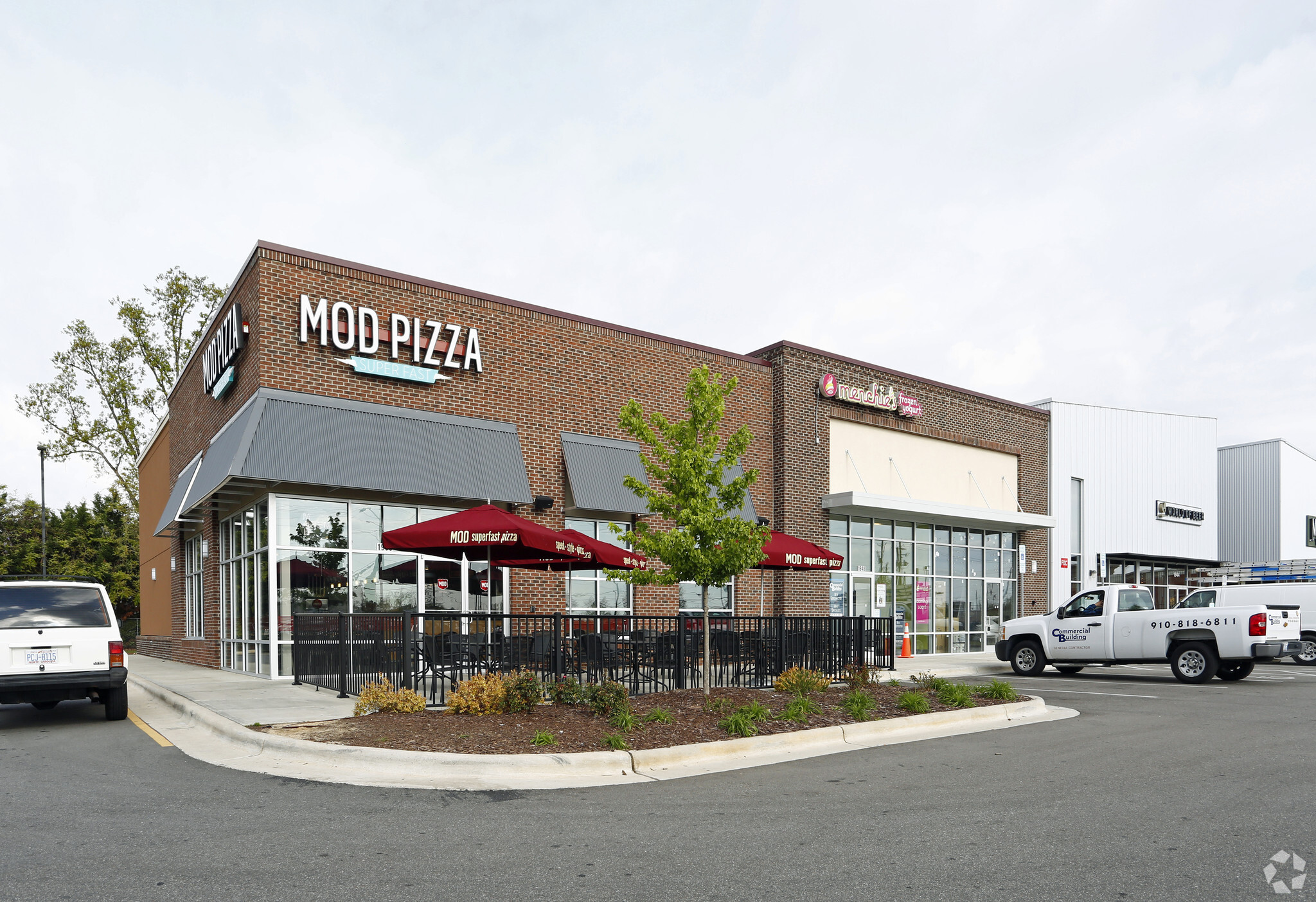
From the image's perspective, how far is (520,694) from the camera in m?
10.8

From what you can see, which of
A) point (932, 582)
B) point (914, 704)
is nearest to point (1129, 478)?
point (932, 582)

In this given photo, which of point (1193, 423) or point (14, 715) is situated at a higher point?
point (1193, 423)

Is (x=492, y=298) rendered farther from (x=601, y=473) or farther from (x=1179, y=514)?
(x=1179, y=514)

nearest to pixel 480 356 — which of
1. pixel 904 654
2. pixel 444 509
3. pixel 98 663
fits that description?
pixel 444 509

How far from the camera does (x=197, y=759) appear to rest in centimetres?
930

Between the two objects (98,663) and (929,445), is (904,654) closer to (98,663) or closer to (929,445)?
(929,445)

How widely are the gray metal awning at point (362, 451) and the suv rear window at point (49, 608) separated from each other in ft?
12.0

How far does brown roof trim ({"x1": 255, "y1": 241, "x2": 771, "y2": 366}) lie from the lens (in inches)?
681

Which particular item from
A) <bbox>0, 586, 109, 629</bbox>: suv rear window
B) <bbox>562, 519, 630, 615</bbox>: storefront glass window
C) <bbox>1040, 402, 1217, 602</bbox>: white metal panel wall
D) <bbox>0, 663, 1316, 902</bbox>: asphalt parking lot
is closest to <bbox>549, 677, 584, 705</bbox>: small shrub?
<bbox>0, 663, 1316, 902</bbox>: asphalt parking lot

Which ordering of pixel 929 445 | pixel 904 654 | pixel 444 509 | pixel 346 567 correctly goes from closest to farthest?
1. pixel 346 567
2. pixel 444 509
3. pixel 904 654
4. pixel 929 445

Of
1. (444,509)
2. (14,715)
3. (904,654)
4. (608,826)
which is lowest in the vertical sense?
(904,654)

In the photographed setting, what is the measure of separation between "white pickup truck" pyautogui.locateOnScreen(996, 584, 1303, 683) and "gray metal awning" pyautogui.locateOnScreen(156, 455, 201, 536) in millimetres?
18187

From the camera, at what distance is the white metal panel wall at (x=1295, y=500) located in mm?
42875

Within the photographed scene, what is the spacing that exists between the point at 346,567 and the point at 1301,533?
44.3 metres
